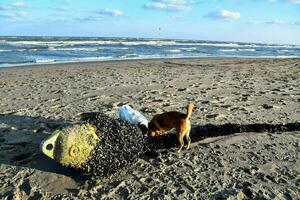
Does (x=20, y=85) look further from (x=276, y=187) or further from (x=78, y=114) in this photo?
(x=276, y=187)

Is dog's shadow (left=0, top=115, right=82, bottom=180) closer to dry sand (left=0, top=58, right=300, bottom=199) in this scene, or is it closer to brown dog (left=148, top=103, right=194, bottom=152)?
dry sand (left=0, top=58, right=300, bottom=199)

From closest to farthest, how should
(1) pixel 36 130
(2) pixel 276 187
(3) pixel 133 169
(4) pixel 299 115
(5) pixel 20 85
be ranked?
(2) pixel 276 187
(3) pixel 133 169
(1) pixel 36 130
(4) pixel 299 115
(5) pixel 20 85

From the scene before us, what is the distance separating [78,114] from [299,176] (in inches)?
174

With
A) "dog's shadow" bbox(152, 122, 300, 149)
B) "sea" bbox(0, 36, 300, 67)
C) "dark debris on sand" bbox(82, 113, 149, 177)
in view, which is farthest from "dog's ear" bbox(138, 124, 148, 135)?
"sea" bbox(0, 36, 300, 67)

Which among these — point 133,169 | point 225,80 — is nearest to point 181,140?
point 133,169

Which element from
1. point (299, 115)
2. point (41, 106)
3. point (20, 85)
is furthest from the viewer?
point (20, 85)

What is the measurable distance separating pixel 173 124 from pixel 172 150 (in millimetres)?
373

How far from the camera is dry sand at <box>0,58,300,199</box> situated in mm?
4586

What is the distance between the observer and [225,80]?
12.6 meters

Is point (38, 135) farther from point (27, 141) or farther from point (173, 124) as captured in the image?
point (173, 124)

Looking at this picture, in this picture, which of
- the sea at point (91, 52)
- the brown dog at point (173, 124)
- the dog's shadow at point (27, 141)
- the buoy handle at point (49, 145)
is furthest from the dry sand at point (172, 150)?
the sea at point (91, 52)

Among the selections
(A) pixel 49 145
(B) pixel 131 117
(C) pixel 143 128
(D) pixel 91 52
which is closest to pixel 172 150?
(C) pixel 143 128

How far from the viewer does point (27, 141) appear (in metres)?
6.14

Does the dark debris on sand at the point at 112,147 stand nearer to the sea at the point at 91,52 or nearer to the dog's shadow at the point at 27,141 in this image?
the dog's shadow at the point at 27,141
